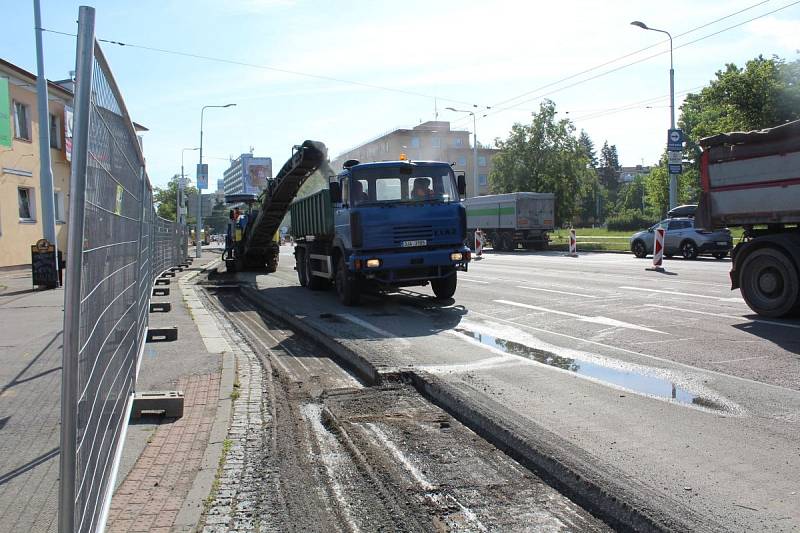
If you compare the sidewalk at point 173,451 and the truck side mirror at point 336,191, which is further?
the truck side mirror at point 336,191

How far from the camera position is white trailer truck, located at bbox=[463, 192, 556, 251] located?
37.3m

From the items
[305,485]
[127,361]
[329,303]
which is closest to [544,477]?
[305,485]

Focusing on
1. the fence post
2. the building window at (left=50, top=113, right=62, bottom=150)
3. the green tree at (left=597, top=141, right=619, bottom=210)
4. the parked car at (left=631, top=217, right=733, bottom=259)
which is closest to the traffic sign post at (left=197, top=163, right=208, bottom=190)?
the building window at (left=50, top=113, right=62, bottom=150)

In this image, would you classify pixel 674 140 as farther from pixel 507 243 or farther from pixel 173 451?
pixel 173 451

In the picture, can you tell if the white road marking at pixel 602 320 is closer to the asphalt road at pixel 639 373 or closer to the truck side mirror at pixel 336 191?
the asphalt road at pixel 639 373

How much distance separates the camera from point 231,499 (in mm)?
3809

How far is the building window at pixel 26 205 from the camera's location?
26.0 m

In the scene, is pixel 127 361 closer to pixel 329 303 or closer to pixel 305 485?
pixel 305 485

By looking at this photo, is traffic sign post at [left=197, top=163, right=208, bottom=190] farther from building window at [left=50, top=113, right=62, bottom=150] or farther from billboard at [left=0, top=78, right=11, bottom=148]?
billboard at [left=0, top=78, right=11, bottom=148]

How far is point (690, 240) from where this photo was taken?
2569 centimetres

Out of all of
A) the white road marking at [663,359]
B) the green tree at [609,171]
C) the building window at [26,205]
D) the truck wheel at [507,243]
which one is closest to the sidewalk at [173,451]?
the white road marking at [663,359]

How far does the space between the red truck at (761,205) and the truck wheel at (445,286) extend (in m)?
4.62

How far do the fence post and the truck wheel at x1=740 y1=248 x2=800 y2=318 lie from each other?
9684mm

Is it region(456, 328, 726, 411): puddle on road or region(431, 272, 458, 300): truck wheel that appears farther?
region(431, 272, 458, 300): truck wheel
